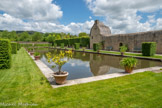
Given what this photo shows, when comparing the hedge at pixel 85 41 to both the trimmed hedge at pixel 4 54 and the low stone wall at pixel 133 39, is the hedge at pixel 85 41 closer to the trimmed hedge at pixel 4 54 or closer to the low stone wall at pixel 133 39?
the low stone wall at pixel 133 39

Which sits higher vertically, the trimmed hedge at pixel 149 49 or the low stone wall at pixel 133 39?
the low stone wall at pixel 133 39

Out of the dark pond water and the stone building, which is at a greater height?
the stone building

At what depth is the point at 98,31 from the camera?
96.1ft

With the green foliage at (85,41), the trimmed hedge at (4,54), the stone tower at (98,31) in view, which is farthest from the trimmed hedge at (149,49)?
the green foliage at (85,41)

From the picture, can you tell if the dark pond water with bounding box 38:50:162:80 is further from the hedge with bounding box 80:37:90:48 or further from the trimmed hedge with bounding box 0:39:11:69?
the hedge with bounding box 80:37:90:48

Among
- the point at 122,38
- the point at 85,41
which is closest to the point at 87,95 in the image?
the point at 122,38

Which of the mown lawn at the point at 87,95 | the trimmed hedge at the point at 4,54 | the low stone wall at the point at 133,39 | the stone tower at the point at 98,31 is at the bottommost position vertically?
the mown lawn at the point at 87,95

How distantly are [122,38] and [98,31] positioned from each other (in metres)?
8.40

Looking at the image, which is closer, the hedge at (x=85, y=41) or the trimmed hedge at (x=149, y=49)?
the trimmed hedge at (x=149, y=49)

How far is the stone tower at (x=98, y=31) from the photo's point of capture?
28891mm

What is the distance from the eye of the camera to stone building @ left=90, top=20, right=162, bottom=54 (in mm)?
16987

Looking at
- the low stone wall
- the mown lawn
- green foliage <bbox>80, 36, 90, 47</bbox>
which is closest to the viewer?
the mown lawn

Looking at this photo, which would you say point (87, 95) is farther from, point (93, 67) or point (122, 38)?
point (122, 38)

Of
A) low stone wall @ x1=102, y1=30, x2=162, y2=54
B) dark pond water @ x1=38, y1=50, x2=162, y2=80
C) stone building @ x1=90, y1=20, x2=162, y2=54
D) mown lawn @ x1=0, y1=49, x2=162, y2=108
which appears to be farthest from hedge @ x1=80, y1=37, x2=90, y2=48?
mown lawn @ x1=0, y1=49, x2=162, y2=108
